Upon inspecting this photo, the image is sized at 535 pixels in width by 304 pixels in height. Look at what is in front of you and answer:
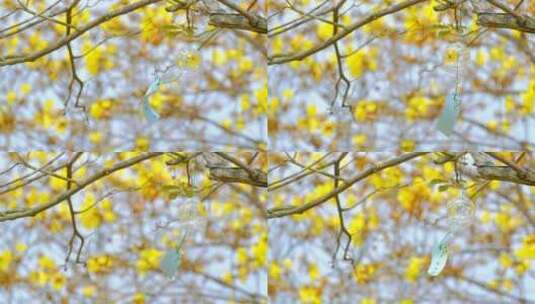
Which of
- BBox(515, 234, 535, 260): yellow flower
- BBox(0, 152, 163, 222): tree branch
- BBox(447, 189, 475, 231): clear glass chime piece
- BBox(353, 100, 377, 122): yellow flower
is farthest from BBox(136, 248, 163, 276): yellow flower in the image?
BBox(515, 234, 535, 260): yellow flower

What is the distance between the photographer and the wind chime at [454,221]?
107 inches

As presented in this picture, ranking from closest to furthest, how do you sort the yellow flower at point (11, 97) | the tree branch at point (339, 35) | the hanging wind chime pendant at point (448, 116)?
the hanging wind chime pendant at point (448, 116), the tree branch at point (339, 35), the yellow flower at point (11, 97)

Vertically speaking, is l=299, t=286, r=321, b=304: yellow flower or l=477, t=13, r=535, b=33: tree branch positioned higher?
l=477, t=13, r=535, b=33: tree branch

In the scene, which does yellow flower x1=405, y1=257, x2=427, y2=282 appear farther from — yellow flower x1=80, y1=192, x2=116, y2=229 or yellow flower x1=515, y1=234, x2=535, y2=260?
yellow flower x1=80, y1=192, x2=116, y2=229

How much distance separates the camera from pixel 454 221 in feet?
9.17

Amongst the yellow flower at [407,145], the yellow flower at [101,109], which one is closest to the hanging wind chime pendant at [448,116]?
the yellow flower at [407,145]

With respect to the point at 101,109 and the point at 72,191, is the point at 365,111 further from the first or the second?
the point at 72,191

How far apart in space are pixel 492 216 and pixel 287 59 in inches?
27.8

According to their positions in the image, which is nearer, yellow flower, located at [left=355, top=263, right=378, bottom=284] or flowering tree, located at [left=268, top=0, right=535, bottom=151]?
flowering tree, located at [left=268, top=0, right=535, bottom=151]

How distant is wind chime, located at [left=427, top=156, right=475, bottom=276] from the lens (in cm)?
271

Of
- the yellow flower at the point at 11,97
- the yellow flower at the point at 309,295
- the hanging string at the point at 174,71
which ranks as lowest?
the yellow flower at the point at 309,295

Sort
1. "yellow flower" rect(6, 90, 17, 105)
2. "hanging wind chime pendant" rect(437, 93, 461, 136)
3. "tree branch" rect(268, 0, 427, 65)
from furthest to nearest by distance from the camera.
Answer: "yellow flower" rect(6, 90, 17, 105) → "tree branch" rect(268, 0, 427, 65) → "hanging wind chime pendant" rect(437, 93, 461, 136)

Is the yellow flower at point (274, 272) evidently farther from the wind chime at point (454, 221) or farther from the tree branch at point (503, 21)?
the tree branch at point (503, 21)

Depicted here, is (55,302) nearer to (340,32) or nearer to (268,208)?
(268,208)
